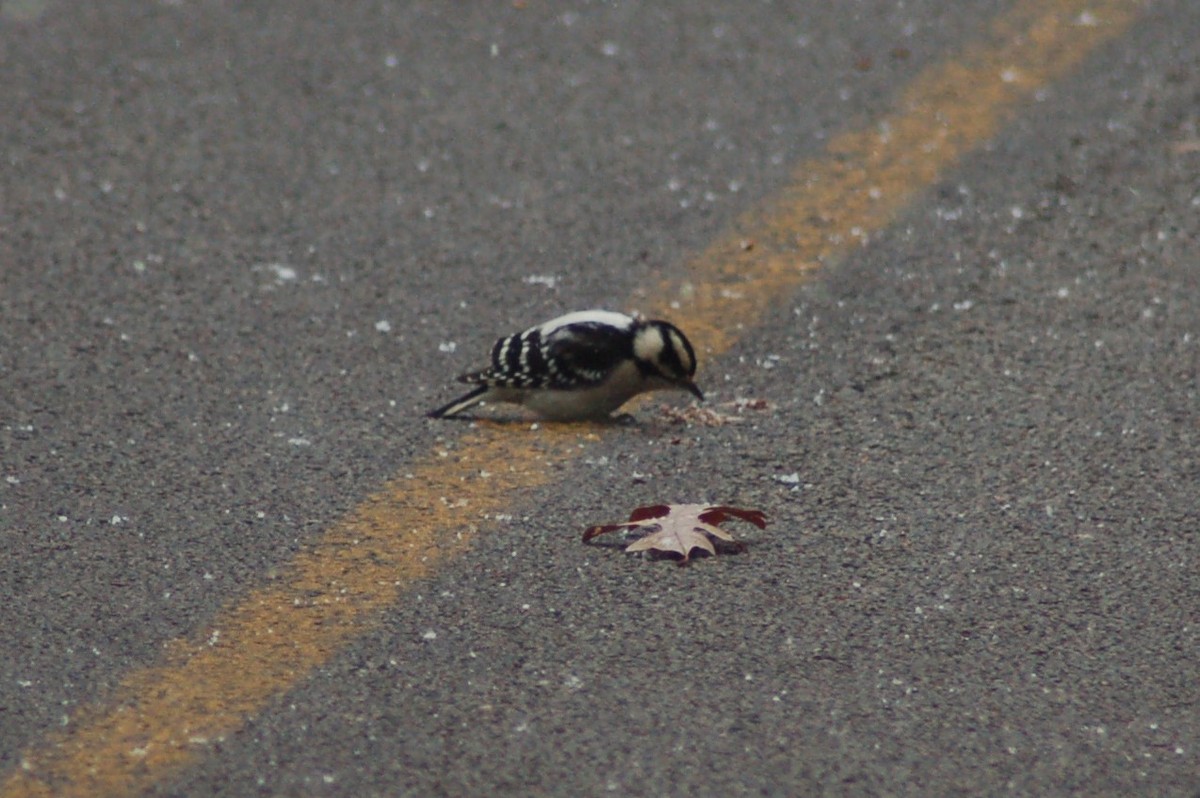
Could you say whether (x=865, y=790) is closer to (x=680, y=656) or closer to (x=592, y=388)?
(x=680, y=656)

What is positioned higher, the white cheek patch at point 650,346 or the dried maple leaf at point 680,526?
the white cheek patch at point 650,346

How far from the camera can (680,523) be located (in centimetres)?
455

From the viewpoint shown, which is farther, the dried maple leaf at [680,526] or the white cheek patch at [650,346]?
the white cheek patch at [650,346]

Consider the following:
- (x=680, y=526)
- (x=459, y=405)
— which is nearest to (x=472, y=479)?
(x=459, y=405)

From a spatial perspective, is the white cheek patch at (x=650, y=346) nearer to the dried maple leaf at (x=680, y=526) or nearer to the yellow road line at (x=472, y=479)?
the yellow road line at (x=472, y=479)

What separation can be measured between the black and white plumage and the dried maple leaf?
73 cm

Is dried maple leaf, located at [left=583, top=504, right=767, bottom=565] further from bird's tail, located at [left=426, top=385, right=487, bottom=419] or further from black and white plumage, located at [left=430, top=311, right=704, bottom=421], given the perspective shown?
bird's tail, located at [left=426, top=385, right=487, bottom=419]

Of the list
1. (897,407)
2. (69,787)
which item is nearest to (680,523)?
(897,407)

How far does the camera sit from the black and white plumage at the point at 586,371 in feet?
17.4

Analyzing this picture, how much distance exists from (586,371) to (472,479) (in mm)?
550

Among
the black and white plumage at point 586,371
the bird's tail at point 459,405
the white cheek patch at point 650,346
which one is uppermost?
the white cheek patch at point 650,346

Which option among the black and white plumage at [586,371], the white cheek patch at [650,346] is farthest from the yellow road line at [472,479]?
the white cheek patch at [650,346]

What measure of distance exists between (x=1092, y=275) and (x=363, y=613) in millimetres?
2947

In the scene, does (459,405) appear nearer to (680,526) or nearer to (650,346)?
(650,346)
